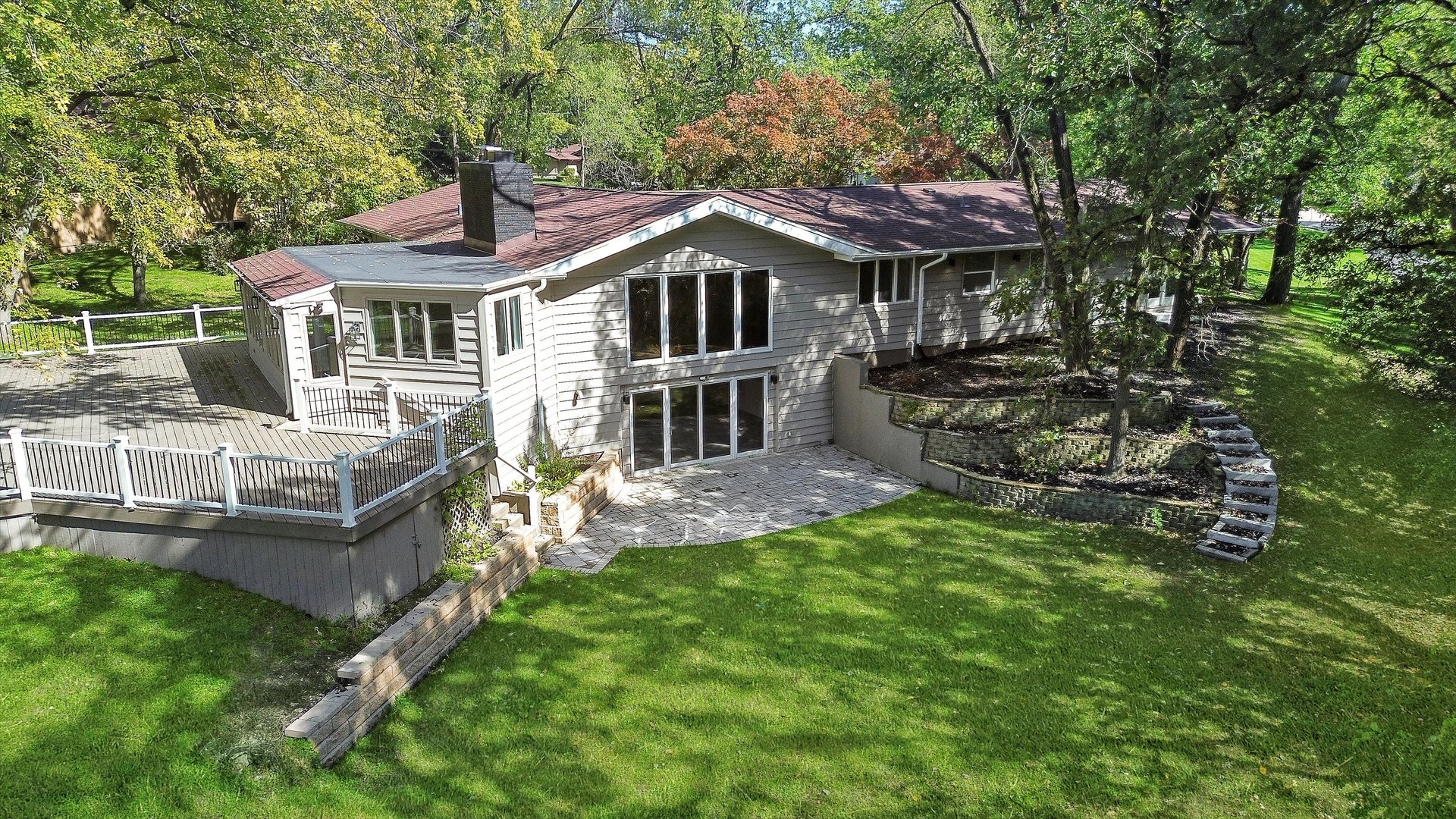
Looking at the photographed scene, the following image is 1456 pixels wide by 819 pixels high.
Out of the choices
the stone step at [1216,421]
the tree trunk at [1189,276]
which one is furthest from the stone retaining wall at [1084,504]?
the stone step at [1216,421]

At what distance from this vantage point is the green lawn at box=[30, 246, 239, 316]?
87.8 ft

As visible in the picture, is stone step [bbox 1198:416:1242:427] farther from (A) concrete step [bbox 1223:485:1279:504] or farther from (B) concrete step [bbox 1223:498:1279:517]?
(B) concrete step [bbox 1223:498:1279:517]

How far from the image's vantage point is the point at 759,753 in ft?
29.0

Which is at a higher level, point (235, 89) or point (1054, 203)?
point (235, 89)

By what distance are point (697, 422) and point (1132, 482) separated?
8.14 m

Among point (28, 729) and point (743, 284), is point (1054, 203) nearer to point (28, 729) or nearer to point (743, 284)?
point (743, 284)

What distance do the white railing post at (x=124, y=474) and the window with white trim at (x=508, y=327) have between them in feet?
17.0

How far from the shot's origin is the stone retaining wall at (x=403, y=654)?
27.7ft

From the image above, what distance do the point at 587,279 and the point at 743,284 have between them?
3.17 m

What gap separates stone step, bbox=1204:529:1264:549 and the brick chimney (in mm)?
12912

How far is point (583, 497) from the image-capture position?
14461 mm

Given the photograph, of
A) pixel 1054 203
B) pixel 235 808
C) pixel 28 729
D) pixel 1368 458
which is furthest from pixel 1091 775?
pixel 1054 203

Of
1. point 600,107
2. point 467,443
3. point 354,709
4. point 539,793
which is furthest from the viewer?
point 600,107

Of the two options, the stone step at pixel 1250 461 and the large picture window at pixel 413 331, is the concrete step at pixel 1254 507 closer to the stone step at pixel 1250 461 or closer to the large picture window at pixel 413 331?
the stone step at pixel 1250 461
